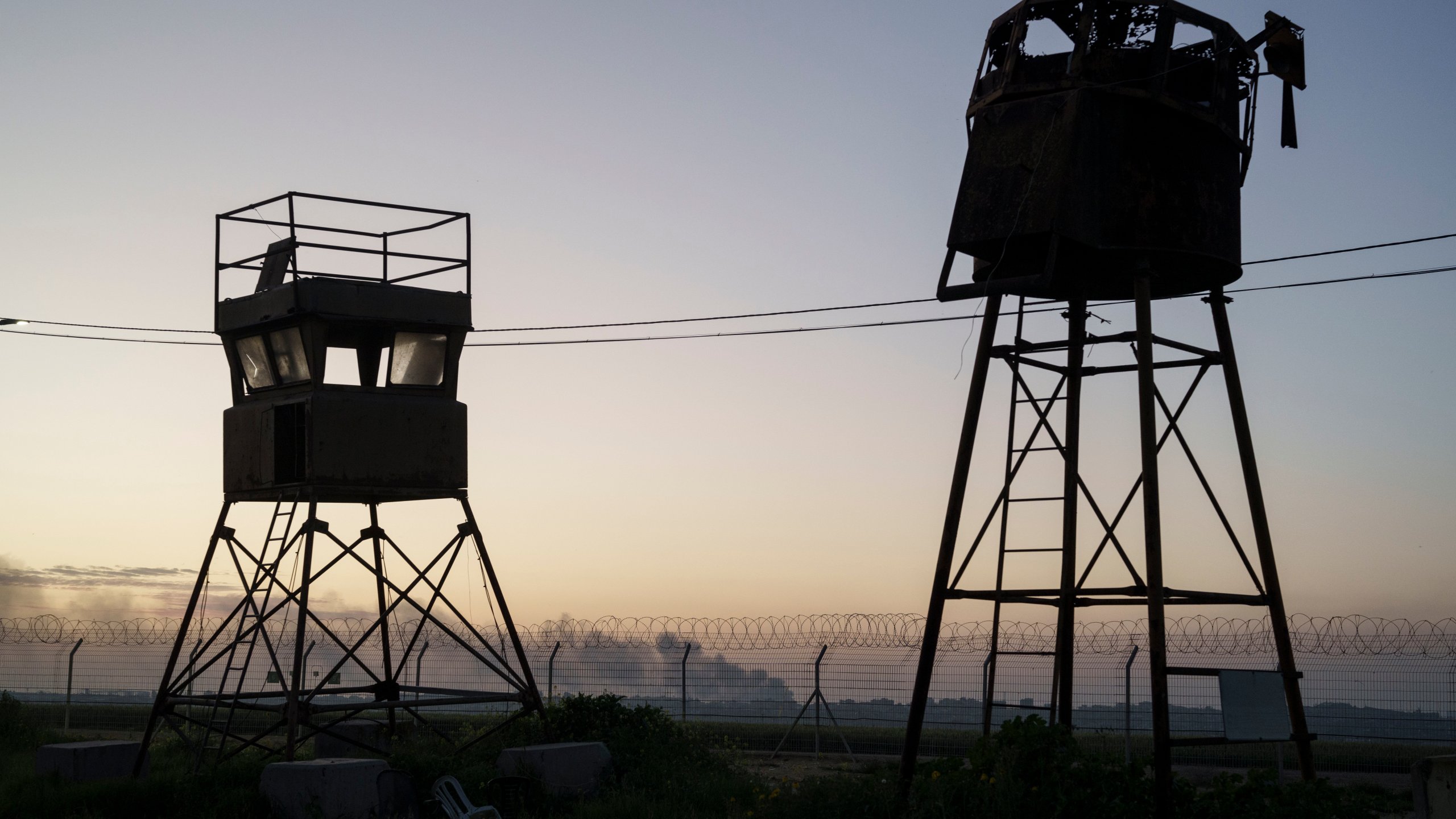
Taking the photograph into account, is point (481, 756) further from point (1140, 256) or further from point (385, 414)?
point (1140, 256)

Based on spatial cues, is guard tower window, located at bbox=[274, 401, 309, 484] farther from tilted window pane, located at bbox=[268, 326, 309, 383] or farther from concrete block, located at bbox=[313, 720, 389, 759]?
concrete block, located at bbox=[313, 720, 389, 759]

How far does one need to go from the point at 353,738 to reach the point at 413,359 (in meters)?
6.01

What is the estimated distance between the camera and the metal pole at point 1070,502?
16453 mm

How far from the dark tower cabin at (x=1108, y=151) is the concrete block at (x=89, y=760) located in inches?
509

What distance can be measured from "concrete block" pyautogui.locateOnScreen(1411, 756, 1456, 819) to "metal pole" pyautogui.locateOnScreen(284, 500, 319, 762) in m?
12.7

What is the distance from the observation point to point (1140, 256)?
581 inches

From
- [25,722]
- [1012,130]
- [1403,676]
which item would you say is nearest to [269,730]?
[25,722]

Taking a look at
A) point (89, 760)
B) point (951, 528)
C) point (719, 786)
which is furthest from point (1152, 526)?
point (89, 760)

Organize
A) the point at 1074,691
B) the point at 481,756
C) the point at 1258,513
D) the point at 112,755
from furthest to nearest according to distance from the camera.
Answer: the point at 481,756 → the point at 112,755 → the point at 1074,691 → the point at 1258,513

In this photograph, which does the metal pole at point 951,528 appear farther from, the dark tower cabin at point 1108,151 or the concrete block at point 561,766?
the concrete block at point 561,766

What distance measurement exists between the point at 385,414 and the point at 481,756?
5270 millimetres

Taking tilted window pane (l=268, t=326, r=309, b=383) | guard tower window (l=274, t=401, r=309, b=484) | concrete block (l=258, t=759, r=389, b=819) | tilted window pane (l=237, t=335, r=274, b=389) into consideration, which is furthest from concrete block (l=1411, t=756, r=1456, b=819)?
tilted window pane (l=237, t=335, r=274, b=389)

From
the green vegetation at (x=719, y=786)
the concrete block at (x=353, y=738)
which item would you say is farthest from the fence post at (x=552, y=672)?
the concrete block at (x=353, y=738)

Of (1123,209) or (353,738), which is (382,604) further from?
(1123,209)
